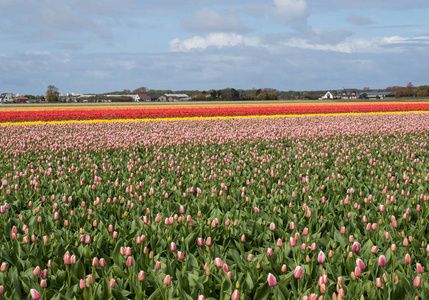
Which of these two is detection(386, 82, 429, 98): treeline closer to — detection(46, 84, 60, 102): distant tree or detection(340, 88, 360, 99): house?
detection(340, 88, 360, 99): house

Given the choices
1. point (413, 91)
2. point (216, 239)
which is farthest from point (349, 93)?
point (216, 239)

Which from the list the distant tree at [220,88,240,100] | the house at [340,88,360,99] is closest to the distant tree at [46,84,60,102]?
the distant tree at [220,88,240,100]

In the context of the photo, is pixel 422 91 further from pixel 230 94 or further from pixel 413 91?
pixel 230 94

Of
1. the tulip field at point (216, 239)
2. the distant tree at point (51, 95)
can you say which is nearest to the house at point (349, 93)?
the distant tree at point (51, 95)

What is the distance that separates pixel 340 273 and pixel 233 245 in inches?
61.4

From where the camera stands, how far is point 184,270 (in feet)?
13.5

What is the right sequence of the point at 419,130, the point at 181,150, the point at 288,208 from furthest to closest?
1. the point at 419,130
2. the point at 181,150
3. the point at 288,208

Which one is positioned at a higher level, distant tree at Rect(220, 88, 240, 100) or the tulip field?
distant tree at Rect(220, 88, 240, 100)

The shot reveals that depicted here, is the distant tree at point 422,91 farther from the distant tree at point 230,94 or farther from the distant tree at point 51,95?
the distant tree at point 51,95

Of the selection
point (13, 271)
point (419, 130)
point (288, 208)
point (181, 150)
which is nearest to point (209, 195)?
point (288, 208)

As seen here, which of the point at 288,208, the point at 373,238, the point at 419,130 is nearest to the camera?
the point at 373,238

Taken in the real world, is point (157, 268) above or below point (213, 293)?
above

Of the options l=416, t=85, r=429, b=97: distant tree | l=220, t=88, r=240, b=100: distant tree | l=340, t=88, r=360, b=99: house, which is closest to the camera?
l=220, t=88, r=240, b=100: distant tree

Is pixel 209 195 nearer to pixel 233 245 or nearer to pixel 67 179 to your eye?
pixel 233 245
